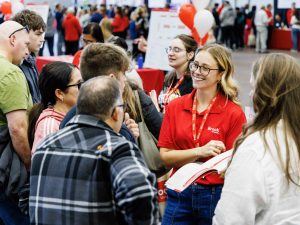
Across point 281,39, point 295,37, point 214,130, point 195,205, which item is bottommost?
point 281,39

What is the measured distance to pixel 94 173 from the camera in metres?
2.12

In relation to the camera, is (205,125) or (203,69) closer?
(205,125)

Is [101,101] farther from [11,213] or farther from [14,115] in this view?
[11,213]

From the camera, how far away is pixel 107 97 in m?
2.24

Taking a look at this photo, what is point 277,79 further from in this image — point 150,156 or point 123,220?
point 150,156

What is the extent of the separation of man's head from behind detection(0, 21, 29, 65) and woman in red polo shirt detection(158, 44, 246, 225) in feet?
3.61

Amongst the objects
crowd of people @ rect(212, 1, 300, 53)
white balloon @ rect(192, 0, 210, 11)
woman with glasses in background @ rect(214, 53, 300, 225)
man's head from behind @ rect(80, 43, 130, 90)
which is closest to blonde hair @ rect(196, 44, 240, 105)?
man's head from behind @ rect(80, 43, 130, 90)

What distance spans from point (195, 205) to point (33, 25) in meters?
2.15

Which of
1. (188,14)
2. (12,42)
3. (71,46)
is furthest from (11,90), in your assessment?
(71,46)

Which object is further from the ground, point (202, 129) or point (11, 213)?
point (202, 129)

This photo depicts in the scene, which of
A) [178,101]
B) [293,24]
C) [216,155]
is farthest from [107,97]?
[293,24]

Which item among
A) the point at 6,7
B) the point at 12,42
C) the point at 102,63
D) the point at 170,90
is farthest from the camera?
the point at 6,7

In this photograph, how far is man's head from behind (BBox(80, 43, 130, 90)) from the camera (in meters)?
2.83

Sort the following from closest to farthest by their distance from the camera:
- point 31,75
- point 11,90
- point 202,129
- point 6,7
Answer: point 202,129
point 11,90
point 31,75
point 6,7
